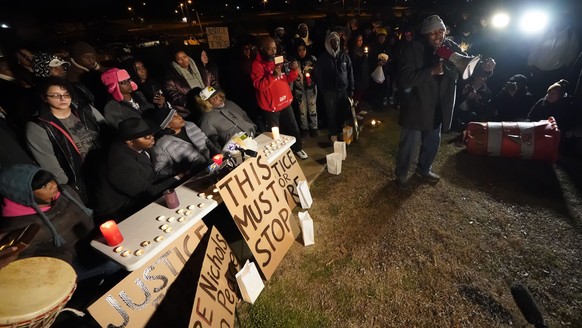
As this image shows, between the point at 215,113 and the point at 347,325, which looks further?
the point at 215,113

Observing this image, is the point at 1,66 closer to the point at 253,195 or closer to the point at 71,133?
the point at 71,133

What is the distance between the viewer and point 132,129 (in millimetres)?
2586

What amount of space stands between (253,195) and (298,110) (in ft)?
12.1

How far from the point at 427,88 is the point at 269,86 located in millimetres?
2355

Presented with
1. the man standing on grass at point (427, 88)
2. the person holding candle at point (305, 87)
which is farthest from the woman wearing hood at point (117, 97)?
the man standing on grass at point (427, 88)

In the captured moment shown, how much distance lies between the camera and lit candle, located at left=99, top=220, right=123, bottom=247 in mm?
1935

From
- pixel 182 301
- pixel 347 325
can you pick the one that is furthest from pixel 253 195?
pixel 347 325

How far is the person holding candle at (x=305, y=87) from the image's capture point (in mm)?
5629

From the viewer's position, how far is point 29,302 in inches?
53.8

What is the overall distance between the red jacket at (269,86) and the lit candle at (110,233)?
3052mm

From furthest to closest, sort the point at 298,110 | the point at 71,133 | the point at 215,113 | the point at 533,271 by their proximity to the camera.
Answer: the point at 298,110 < the point at 215,113 < the point at 71,133 < the point at 533,271

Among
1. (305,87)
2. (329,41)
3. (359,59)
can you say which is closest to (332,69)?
(329,41)

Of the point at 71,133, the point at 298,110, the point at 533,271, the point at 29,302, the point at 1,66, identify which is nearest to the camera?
the point at 29,302

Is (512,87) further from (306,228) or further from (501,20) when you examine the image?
(306,228)
